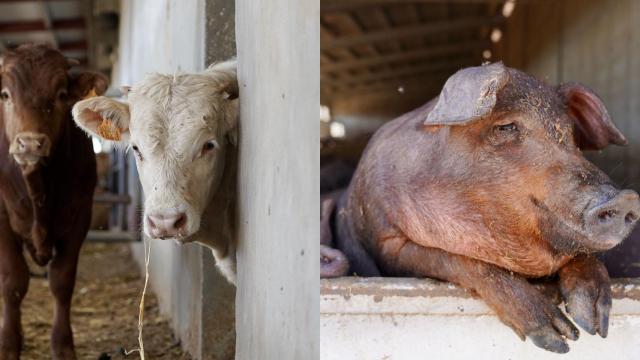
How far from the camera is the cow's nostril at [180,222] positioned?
3.42m

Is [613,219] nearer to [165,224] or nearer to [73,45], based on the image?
[165,224]

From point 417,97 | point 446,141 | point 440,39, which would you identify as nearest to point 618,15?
point 446,141

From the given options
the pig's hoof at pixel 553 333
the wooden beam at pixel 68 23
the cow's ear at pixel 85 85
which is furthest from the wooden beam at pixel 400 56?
the pig's hoof at pixel 553 333

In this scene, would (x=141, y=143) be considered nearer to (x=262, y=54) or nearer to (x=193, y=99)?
(x=193, y=99)

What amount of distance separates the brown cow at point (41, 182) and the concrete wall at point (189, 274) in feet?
2.38

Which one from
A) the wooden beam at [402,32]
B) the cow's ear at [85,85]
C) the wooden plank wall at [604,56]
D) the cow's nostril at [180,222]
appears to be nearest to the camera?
the cow's nostril at [180,222]

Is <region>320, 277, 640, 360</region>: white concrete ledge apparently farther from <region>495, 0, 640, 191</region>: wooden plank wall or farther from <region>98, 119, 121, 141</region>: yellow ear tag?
<region>495, 0, 640, 191</region>: wooden plank wall

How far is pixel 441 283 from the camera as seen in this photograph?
3373 millimetres

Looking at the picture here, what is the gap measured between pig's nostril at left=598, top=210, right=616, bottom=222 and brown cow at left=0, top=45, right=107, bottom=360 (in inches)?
126

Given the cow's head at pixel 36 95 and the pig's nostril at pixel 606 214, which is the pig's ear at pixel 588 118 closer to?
the pig's nostril at pixel 606 214

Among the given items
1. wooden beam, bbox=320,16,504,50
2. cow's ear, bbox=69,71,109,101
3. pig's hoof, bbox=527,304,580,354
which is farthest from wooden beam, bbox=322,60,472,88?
pig's hoof, bbox=527,304,580,354

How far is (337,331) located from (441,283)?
1.54 feet


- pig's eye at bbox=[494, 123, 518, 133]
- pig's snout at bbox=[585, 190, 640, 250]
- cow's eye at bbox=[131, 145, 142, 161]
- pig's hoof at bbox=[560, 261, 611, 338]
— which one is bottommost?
pig's hoof at bbox=[560, 261, 611, 338]

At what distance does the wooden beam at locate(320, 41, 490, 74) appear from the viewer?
Result: 1302cm
